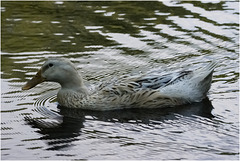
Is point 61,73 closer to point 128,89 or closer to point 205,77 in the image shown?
point 128,89

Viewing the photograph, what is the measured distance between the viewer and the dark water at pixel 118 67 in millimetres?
9844

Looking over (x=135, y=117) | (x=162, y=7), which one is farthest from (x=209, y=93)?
(x=162, y=7)

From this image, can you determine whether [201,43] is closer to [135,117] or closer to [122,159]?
[135,117]

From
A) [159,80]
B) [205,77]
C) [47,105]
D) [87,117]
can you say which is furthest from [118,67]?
[87,117]

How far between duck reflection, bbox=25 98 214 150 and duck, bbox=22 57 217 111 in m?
0.13

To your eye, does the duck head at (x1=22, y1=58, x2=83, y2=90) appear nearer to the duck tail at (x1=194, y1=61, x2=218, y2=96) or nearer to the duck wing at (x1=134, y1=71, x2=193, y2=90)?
the duck wing at (x1=134, y1=71, x2=193, y2=90)

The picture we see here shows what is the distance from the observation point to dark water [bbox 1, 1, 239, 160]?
984 centimetres

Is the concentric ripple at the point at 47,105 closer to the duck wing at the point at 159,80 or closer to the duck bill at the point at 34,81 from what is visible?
the duck bill at the point at 34,81

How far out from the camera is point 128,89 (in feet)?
38.6

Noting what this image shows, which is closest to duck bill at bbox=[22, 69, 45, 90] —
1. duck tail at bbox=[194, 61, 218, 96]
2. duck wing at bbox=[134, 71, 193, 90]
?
duck wing at bbox=[134, 71, 193, 90]

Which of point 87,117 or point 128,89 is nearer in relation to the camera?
point 87,117

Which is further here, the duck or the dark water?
the duck

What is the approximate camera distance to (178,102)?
11805 mm

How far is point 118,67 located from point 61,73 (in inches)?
93.8
